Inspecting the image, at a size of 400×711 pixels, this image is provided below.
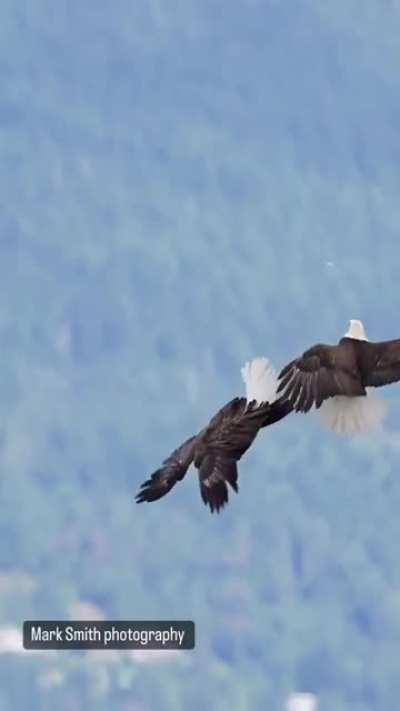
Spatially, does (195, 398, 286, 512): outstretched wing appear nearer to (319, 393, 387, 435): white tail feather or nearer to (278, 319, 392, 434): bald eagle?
(278, 319, 392, 434): bald eagle

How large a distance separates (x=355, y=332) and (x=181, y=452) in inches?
51.3

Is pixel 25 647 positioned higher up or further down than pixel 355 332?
further down

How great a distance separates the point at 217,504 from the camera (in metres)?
21.3

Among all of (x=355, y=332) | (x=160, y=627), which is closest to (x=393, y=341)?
(x=355, y=332)

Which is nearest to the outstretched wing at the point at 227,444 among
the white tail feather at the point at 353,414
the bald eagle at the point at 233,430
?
the bald eagle at the point at 233,430

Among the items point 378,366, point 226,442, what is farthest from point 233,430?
point 378,366

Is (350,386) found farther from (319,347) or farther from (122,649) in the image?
(122,649)

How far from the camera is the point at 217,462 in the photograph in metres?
21.4

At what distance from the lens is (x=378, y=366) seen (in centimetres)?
2167

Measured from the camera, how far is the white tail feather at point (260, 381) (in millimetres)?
21312

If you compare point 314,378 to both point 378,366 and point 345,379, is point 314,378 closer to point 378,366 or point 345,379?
point 345,379

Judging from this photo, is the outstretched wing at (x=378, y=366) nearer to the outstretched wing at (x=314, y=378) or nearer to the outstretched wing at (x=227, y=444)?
the outstretched wing at (x=314, y=378)

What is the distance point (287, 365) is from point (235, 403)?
1.30 feet

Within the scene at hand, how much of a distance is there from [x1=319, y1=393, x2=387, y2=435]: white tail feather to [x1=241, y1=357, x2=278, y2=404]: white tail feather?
461mm
